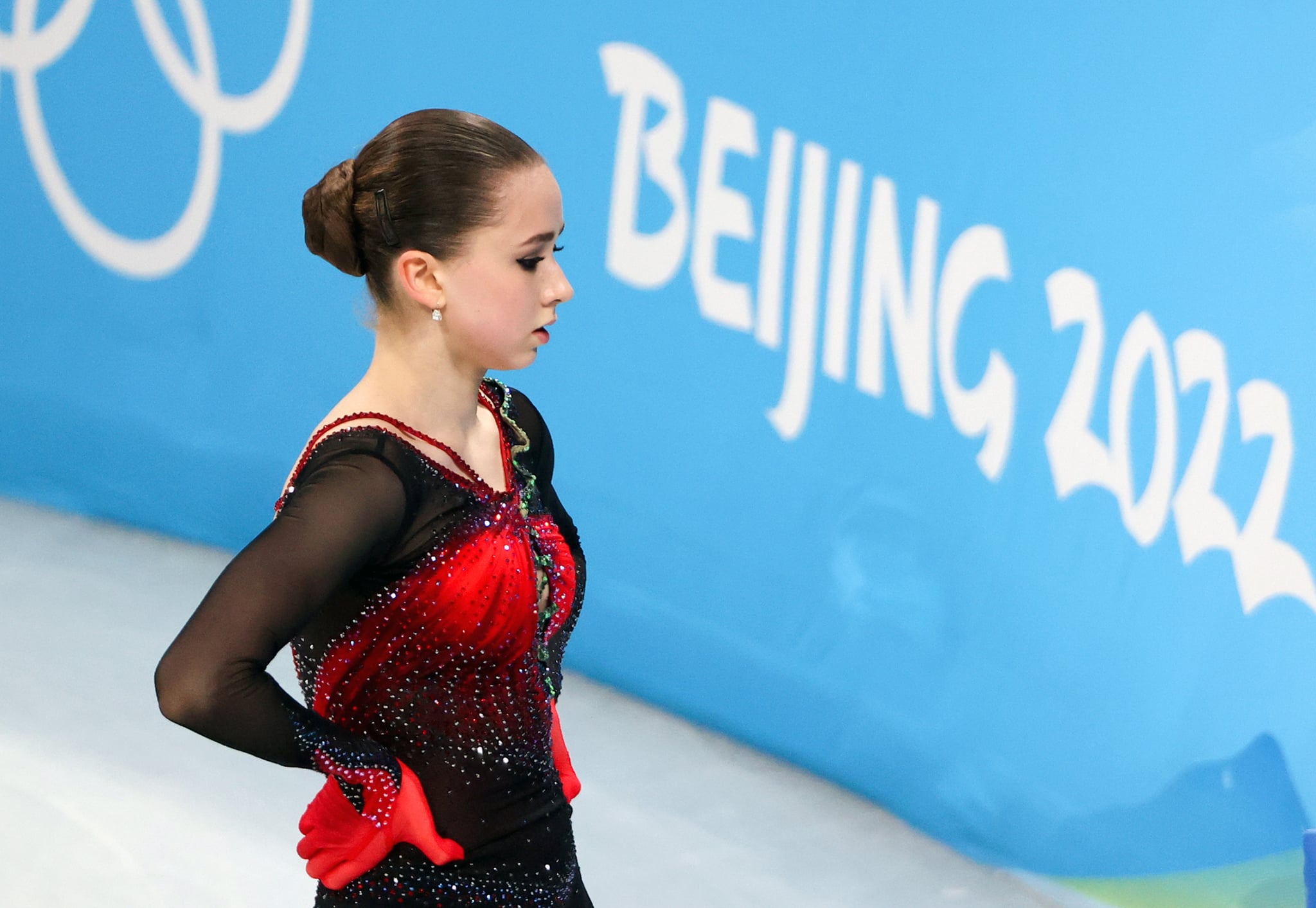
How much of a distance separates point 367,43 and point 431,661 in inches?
106

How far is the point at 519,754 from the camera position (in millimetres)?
1727

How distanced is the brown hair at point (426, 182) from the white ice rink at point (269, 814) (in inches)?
71.4

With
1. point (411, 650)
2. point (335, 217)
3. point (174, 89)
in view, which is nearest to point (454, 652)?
point (411, 650)

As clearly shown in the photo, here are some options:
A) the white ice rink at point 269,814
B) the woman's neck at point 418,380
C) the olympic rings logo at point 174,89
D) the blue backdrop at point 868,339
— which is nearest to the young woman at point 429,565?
the woman's neck at point 418,380

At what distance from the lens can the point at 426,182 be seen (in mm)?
1619

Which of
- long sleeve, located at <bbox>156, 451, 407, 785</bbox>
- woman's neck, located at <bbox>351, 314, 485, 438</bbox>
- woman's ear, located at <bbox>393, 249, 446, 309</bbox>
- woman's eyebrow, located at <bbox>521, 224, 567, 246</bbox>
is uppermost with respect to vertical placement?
woman's eyebrow, located at <bbox>521, 224, 567, 246</bbox>

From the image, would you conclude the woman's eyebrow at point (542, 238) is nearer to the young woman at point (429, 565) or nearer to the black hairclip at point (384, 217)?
the young woman at point (429, 565)

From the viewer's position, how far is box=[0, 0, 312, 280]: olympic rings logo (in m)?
4.16

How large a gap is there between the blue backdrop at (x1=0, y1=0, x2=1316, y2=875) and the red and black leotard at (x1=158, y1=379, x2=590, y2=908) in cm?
158

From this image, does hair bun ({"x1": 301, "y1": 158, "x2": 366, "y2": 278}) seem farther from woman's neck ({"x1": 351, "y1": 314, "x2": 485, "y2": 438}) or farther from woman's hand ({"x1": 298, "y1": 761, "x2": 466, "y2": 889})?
woman's hand ({"x1": 298, "y1": 761, "x2": 466, "y2": 889})

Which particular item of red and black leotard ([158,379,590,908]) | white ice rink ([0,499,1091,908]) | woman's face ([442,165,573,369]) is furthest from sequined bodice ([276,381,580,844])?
white ice rink ([0,499,1091,908])

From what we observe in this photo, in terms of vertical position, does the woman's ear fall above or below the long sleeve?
above

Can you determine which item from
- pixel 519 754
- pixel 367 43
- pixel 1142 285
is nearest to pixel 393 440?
pixel 519 754

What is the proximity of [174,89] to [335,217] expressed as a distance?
287cm
